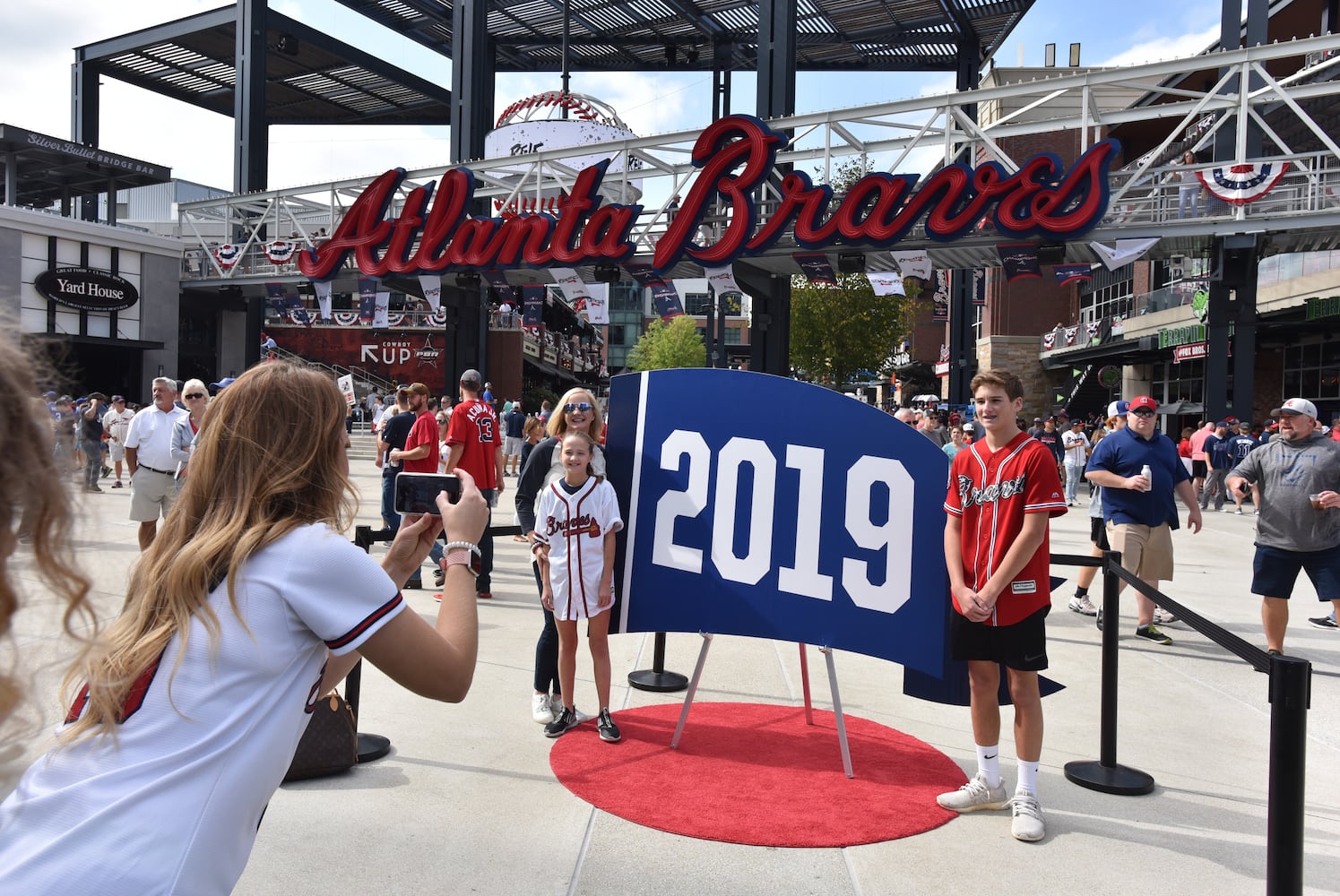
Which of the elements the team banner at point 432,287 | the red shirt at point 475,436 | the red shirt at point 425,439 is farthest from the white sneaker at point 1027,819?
the team banner at point 432,287

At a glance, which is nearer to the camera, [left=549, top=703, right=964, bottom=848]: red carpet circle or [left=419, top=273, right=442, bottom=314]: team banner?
[left=549, top=703, right=964, bottom=848]: red carpet circle

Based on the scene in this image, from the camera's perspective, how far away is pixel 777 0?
23688 mm

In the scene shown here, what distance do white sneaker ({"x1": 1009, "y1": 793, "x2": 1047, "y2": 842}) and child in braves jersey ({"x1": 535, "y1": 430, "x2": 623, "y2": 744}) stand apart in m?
2.05

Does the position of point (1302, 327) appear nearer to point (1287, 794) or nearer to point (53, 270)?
point (1287, 794)

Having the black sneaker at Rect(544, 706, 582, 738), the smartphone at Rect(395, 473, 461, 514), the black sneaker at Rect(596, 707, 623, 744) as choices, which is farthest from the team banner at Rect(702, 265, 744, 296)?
the smartphone at Rect(395, 473, 461, 514)

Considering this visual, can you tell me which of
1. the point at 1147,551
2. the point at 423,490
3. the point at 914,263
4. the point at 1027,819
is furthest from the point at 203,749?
the point at 914,263

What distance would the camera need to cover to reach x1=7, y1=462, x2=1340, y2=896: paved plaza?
3.58 metres

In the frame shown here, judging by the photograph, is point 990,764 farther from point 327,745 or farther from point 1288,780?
point 327,745

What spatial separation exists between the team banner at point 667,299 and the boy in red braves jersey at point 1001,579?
59.4ft

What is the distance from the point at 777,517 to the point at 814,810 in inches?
55.0

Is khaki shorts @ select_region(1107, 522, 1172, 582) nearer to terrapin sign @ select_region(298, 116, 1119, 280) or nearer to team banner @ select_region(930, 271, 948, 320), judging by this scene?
terrapin sign @ select_region(298, 116, 1119, 280)

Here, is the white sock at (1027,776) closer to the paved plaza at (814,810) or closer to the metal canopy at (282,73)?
the paved plaza at (814,810)

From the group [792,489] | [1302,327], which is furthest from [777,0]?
[792,489]

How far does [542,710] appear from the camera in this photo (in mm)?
5348
